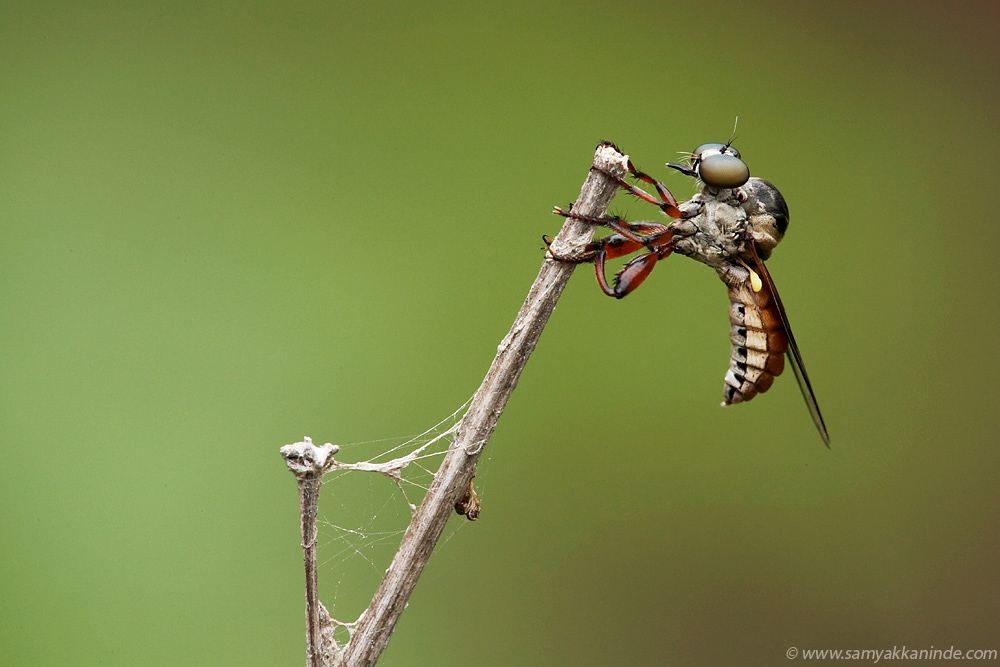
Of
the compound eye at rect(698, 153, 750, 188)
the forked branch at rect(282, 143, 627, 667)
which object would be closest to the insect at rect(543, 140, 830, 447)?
the compound eye at rect(698, 153, 750, 188)

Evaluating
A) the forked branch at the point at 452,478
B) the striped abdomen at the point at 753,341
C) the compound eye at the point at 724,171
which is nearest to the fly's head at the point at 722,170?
the compound eye at the point at 724,171

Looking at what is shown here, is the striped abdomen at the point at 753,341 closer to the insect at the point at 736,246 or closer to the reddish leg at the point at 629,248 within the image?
the insect at the point at 736,246

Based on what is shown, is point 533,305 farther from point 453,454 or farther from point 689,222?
point 689,222

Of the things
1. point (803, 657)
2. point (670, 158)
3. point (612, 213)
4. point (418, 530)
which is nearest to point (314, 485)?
point (418, 530)

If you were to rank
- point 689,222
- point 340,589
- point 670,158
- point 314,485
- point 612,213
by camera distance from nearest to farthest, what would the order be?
point 314,485, point 612,213, point 689,222, point 340,589, point 670,158

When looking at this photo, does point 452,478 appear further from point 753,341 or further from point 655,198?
point 753,341

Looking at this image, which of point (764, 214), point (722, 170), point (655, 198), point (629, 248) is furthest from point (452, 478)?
point (764, 214)
